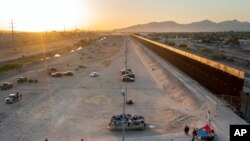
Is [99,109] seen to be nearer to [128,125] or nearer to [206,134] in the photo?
[128,125]

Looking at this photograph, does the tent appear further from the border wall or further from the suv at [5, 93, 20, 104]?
the suv at [5, 93, 20, 104]

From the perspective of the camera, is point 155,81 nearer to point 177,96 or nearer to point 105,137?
point 177,96

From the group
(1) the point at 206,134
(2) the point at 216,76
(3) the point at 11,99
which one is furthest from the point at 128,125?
(3) the point at 11,99

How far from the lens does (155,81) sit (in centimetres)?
6606

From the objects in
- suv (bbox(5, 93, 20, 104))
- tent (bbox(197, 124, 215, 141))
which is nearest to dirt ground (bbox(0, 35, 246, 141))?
suv (bbox(5, 93, 20, 104))

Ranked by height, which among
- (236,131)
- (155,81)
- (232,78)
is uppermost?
(236,131)

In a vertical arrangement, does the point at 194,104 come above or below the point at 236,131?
below

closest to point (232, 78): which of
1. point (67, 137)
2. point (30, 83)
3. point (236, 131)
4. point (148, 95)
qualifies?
point (148, 95)

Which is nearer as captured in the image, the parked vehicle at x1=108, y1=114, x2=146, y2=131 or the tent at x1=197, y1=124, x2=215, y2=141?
the tent at x1=197, y1=124, x2=215, y2=141

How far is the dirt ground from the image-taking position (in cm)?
3400

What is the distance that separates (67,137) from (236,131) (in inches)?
872

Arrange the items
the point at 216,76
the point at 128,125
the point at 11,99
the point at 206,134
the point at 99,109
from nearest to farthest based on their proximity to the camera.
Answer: the point at 206,134 < the point at 128,125 < the point at 99,109 < the point at 11,99 < the point at 216,76

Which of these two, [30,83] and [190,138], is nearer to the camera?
[190,138]

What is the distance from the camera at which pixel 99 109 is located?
4350 cm
